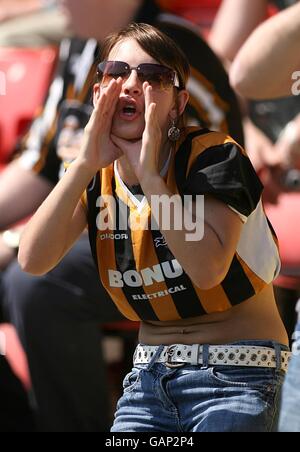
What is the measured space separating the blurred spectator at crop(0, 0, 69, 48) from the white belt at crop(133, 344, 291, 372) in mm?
3871

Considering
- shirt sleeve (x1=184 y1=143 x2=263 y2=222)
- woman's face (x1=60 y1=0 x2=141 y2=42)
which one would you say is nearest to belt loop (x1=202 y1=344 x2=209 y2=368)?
Answer: shirt sleeve (x1=184 y1=143 x2=263 y2=222)

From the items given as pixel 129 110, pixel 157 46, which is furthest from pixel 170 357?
pixel 157 46

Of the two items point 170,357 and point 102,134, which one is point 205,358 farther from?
point 102,134

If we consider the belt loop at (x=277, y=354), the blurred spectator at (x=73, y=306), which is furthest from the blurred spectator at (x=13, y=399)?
the belt loop at (x=277, y=354)

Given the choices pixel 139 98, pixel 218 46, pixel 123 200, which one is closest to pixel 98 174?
pixel 123 200

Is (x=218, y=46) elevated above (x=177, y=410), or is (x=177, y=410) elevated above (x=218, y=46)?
(x=218, y=46)

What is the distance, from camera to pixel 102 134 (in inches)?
89.3

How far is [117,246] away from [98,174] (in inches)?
7.4

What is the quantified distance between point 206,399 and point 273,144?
5.85ft

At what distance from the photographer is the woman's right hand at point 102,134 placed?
7.32ft

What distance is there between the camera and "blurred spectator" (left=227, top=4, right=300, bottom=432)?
95.3 inches

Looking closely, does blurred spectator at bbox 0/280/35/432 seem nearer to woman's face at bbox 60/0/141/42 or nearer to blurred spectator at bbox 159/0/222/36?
woman's face at bbox 60/0/141/42

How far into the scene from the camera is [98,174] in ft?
8.09
